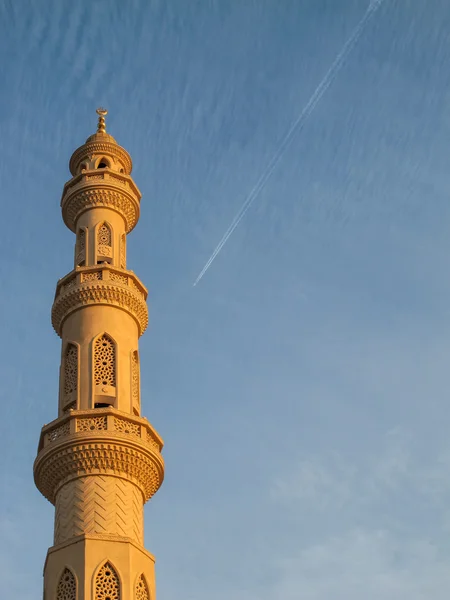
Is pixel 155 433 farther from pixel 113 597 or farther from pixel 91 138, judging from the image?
pixel 91 138

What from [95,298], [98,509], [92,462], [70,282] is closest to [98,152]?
[70,282]

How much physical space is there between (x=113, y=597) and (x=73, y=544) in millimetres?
1226

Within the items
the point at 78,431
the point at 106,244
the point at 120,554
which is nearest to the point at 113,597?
the point at 120,554

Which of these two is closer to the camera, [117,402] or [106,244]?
[117,402]

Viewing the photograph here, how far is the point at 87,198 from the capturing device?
2381 cm

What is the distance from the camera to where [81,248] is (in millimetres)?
23469

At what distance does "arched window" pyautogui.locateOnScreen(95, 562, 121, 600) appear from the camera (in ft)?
54.8

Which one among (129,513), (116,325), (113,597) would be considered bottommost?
(113,597)

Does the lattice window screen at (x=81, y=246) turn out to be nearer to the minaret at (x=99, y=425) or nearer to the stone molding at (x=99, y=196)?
the minaret at (x=99, y=425)

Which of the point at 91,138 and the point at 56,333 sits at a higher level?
the point at 91,138

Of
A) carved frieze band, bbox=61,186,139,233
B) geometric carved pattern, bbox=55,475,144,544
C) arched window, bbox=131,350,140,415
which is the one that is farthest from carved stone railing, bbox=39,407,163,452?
carved frieze band, bbox=61,186,139,233

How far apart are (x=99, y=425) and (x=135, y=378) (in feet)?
8.81

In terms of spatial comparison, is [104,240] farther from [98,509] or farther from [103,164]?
[98,509]

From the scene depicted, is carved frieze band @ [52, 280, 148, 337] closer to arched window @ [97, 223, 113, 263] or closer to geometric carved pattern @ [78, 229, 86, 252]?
arched window @ [97, 223, 113, 263]
